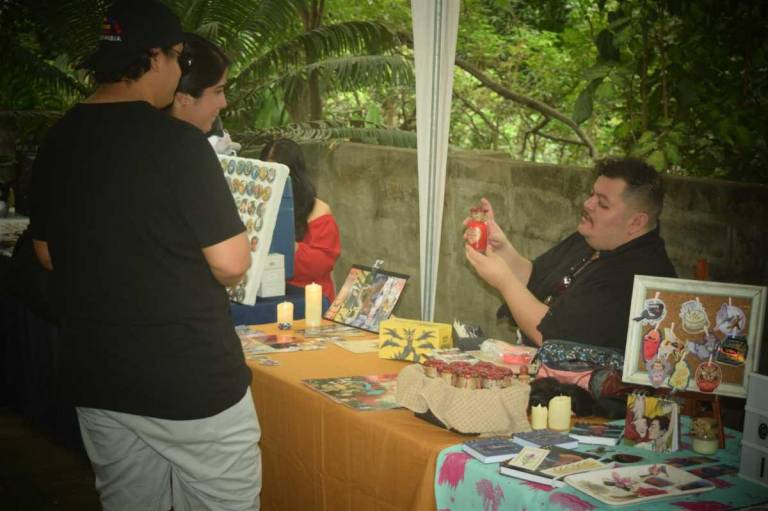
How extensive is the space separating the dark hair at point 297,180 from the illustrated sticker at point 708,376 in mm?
2328

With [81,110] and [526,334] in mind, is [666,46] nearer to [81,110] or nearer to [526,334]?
[526,334]

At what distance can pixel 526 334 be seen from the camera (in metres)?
3.09

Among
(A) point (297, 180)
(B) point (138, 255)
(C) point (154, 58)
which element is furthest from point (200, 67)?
(A) point (297, 180)

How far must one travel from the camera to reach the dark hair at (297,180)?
433 centimetres

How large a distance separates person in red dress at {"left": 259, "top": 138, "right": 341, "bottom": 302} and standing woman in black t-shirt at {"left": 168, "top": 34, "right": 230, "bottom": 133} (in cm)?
119

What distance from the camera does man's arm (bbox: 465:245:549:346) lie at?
3.04 meters

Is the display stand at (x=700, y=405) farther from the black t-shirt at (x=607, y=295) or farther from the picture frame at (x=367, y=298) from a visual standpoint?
the picture frame at (x=367, y=298)

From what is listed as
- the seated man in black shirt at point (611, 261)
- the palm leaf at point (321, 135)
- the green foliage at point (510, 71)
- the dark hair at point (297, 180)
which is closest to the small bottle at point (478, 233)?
the seated man in black shirt at point (611, 261)

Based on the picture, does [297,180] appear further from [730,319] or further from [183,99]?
[730,319]

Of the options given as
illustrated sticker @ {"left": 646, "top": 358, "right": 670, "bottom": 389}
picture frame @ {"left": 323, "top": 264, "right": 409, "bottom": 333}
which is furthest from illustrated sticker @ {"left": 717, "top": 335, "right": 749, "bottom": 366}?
picture frame @ {"left": 323, "top": 264, "right": 409, "bottom": 333}

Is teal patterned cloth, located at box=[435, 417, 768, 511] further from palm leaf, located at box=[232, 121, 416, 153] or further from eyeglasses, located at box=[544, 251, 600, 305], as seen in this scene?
palm leaf, located at box=[232, 121, 416, 153]

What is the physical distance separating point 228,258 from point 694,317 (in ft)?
3.73

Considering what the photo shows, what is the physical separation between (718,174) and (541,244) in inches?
39.5

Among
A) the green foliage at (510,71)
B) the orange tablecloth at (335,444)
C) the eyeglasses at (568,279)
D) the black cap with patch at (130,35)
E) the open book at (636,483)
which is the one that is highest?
the green foliage at (510,71)
